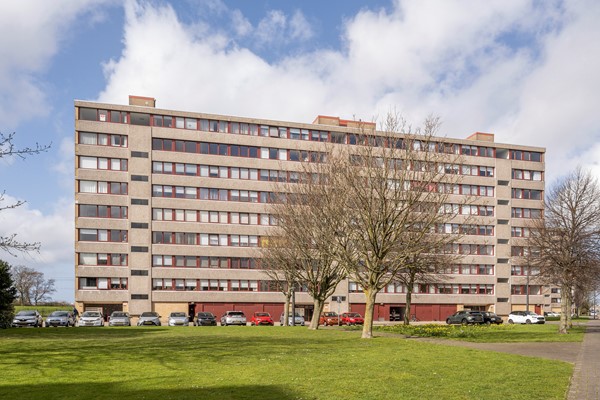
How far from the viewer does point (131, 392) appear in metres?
11.2

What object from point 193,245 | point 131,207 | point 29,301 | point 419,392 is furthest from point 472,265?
point 29,301

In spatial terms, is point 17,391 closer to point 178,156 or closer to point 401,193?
point 401,193

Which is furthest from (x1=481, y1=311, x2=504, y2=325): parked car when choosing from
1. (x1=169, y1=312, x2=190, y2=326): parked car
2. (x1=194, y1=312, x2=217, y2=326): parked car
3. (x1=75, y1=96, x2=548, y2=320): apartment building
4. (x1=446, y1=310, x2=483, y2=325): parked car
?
(x1=169, y1=312, x2=190, y2=326): parked car

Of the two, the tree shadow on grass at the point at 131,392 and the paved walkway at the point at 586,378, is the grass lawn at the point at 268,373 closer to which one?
the tree shadow on grass at the point at 131,392

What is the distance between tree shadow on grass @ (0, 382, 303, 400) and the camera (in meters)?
10.8

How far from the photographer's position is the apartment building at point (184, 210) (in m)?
67.5

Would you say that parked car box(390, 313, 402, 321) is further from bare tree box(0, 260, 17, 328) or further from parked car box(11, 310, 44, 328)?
bare tree box(0, 260, 17, 328)

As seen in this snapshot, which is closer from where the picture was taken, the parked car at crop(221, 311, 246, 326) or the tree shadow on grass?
the tree shadow on grass

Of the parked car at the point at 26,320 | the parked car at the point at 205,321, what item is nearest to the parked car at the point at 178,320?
the parked car at the point at 205,321

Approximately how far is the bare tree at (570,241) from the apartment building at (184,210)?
24.0 m

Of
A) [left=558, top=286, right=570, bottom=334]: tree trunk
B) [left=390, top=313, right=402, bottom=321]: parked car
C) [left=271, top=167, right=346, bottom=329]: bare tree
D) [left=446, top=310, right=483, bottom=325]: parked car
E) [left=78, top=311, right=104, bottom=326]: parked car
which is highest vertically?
[left=271, top=167, right=346, bottom=329]: bare tree

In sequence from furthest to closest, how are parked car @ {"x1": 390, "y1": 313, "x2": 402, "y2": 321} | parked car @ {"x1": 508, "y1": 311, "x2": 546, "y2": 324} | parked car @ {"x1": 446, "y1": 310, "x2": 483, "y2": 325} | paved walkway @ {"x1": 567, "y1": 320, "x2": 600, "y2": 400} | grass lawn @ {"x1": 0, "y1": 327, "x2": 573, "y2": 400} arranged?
parked car @ {"x1": 390, "y1": 313, "x2": 402, "y2": 321} < parked car @ {"x1": 508, "y1": 311, "x2": 546, "y2": 324} < parked car @ {"x1": 446, "y1": 310, "x2": 483, "y2": 325} < paved walkway @ {"x1": 567, "y1": 320, "x2": 600, "y2": 400} < grass lawn @ {"x1": 0, "y1": 327, "x2": 573, "y2": 400}

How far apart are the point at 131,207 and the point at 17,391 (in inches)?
2337

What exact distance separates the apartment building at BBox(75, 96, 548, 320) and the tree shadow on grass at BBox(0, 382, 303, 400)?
52.6m
